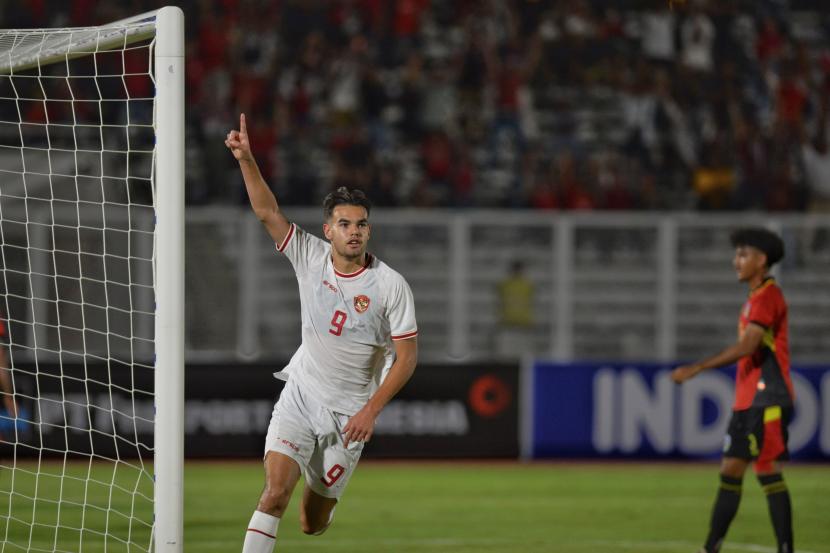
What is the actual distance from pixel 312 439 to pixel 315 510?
0.58 metres

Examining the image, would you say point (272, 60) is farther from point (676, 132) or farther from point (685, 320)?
point (685, 320)

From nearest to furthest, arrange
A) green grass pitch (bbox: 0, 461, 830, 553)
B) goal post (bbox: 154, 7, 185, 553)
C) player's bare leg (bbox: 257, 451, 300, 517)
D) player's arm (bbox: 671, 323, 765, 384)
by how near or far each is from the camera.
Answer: goal post (bbox: 154, 7, 185, 553) < player's bare leg (bbox: 257, 451, 300, 517) < player's arm (bbox: 671, 323, 765, 384) < green grass pitch (bbox: 0, 461, 830, 553)

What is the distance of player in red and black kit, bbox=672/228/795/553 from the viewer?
7.91m

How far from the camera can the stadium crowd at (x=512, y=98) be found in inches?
706

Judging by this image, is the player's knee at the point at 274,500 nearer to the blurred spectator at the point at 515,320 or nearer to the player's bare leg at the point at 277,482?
the player's bare leg at the point at 277,482

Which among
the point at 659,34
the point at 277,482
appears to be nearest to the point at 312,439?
the point at 277,482

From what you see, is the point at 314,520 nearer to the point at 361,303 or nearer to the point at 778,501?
the point at 361,303

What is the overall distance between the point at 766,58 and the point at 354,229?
1488 cm

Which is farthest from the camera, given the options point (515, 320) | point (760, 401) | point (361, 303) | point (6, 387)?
point (515, 320)

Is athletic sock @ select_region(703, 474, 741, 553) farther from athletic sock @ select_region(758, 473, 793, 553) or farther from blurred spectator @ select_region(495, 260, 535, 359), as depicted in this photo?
blurred spectator @ select_region(495, 260, 535, 359)

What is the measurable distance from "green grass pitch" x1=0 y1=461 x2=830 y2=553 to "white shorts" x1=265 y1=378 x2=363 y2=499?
1224 millimetres

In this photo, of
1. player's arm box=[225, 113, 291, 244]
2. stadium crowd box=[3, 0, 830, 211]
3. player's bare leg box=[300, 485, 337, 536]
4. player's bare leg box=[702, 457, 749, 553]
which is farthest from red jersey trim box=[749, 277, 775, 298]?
stadium crowd box=[3, 0, 830, 211]

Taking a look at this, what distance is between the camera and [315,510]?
→ 23.7 ft

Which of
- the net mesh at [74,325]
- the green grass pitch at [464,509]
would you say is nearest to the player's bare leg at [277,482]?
the green grass pitch at [464,509]
